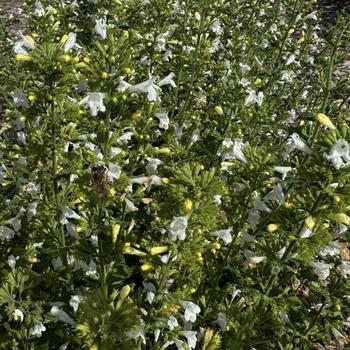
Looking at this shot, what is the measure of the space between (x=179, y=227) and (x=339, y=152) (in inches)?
46.1

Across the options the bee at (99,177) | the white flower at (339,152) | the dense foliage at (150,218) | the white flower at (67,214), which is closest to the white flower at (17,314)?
the dense foliage at (150,218)

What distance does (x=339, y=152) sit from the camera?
2719mm

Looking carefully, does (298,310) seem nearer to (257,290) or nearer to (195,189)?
(257,290)

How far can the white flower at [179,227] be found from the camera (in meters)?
2.78

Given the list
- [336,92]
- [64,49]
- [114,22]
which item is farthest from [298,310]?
[114,22]

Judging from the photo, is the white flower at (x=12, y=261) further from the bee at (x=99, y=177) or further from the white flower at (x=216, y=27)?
the white flower at (x=216, y=27)

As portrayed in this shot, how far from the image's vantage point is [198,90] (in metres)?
7.15

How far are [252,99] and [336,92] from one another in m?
0.98

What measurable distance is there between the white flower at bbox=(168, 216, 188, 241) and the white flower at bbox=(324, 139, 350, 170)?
1045 millimetres

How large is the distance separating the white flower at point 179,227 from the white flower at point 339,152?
1045mm

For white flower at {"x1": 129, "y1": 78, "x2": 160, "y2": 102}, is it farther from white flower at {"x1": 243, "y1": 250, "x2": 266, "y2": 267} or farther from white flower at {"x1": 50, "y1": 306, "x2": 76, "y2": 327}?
white flower at {"x1": 50, "y1": 306, "x2": 76, "y2": 327}

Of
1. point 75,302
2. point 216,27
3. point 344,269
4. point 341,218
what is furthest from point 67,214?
point 216,27

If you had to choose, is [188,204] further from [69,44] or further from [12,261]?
[12,261]

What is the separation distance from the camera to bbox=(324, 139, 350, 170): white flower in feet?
8.92
